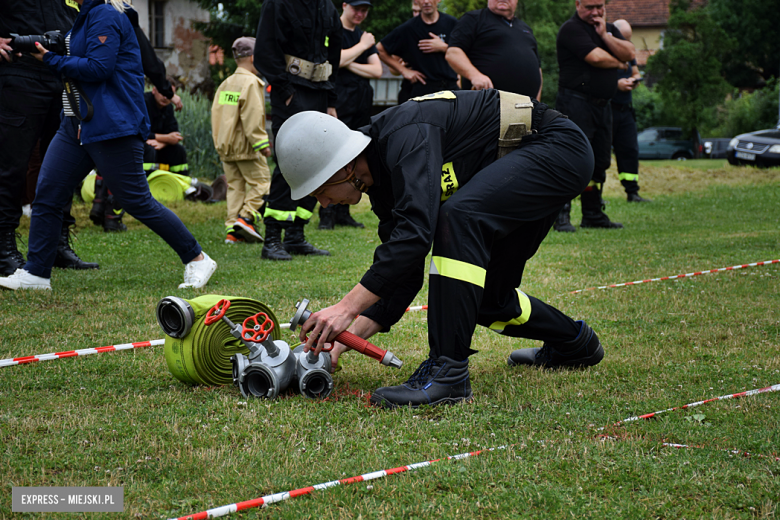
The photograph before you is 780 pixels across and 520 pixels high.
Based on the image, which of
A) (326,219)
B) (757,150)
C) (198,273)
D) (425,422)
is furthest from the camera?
(757,150)

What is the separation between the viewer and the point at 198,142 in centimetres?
1499

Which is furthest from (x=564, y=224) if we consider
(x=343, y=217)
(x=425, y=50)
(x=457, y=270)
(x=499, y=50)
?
(x=457, y=270)

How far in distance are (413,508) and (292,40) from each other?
17.8 feet

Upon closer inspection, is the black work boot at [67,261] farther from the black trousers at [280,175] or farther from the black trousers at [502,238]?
the black trousers at [502,238]

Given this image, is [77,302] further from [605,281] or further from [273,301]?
[605,281]

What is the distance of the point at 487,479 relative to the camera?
7.74ft

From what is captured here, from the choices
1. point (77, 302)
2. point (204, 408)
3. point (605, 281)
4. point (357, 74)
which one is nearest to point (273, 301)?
point (77, 302)

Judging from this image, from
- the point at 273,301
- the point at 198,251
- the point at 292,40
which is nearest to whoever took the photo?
the point at 273,301

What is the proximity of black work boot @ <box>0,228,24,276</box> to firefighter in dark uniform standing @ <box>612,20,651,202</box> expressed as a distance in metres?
7.35

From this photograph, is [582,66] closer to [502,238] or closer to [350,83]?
[350,83]

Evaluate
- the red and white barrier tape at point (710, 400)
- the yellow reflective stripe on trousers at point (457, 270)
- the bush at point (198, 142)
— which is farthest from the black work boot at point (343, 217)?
the red and white barrier tape at point (710, 400)

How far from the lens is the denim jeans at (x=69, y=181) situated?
522 centimetres

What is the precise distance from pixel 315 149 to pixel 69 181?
305cm

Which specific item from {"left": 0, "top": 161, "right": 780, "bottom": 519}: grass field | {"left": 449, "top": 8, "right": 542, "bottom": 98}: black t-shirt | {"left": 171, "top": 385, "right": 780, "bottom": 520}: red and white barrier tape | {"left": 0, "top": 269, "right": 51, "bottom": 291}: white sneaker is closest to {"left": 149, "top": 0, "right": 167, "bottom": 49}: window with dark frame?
{"left": 449, "top": 8, "right": 542, "bottom": 98}: black t-shirt
